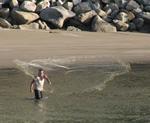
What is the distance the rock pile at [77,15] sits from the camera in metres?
34.1

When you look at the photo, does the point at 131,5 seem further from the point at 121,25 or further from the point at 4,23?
the point at 4,23

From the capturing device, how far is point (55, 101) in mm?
19062

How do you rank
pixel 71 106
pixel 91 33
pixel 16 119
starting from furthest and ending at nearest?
pixel 91 33 → pixel 71 106 → pixel 16 119

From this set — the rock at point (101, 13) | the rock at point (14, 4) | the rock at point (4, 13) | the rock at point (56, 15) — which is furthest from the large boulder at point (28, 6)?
the rock at point (101, 13)

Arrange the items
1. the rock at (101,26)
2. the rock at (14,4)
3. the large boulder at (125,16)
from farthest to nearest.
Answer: the large boulder at (125,16) → the rock at (14,4) → the rock at (101,26)

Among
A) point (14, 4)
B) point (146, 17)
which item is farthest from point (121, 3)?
point (14, 4)

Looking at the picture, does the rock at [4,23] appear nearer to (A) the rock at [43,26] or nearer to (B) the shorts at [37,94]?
(A) the rock at [43,26]

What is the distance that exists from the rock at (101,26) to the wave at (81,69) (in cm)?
638

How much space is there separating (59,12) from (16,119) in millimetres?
18631

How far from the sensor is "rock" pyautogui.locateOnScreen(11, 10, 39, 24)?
33.8m

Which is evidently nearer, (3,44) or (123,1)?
(3,44)

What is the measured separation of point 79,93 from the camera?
20438mm

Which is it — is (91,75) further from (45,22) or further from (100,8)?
(100,8)

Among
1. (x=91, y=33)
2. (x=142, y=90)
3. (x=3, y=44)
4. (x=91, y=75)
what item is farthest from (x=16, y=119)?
(x=91, y=33)
